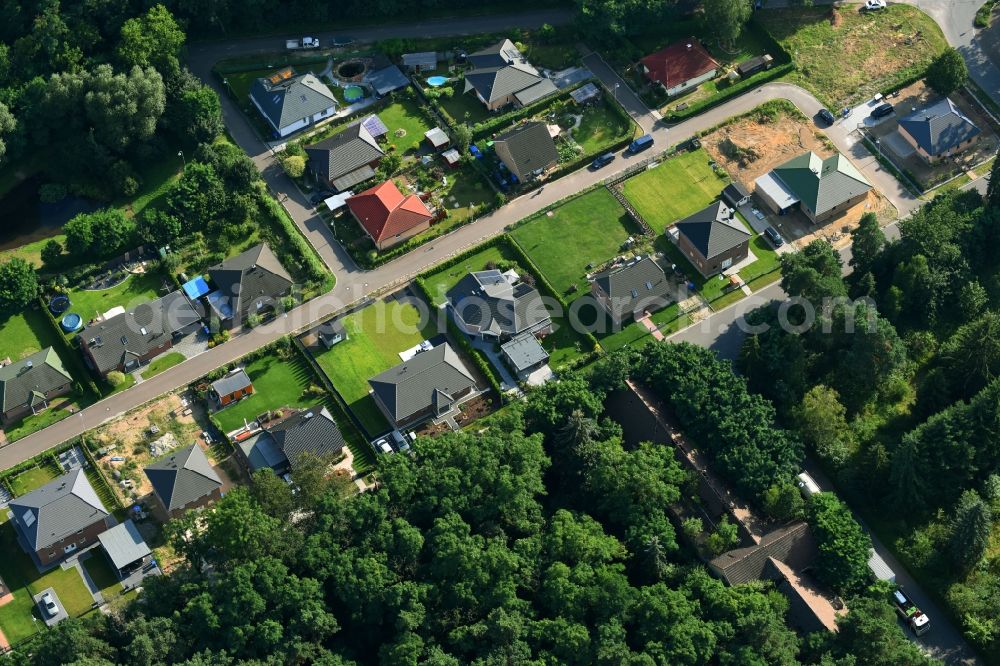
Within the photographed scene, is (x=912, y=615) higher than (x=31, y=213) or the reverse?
the reverse

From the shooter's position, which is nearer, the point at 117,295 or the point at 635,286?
the point at 635,286

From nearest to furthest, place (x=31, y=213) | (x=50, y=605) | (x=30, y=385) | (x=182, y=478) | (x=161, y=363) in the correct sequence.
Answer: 1. (x=50, y=605)
2. (x=182, y=478)
3. (x=30, y=385)
4. (x=161, y=363)
5. (x=31, y=213)

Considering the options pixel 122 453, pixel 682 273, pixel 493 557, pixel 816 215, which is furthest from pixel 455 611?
pixel 816 215

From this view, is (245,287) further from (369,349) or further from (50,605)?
(50,605)

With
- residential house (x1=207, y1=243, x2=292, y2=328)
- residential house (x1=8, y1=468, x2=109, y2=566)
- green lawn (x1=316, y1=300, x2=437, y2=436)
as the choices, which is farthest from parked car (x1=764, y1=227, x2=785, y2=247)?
residential house (x1=8, y1=468, x2=109, y2=566)

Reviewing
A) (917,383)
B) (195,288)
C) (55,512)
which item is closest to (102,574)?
(55,512)

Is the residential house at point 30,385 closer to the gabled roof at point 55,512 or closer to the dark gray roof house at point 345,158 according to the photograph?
the gabled roof at point 55,512

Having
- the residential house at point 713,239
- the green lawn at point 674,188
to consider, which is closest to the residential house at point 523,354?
the residential house at point 713,239

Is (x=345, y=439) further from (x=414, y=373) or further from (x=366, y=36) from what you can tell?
(x=366, y=36)
